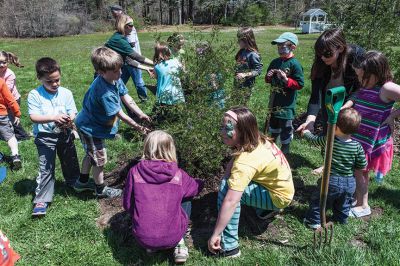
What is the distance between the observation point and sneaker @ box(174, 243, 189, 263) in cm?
296

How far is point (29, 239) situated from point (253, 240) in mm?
2076

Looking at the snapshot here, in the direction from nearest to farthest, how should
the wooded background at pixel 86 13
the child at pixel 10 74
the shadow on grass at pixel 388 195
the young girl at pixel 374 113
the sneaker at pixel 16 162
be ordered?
the young girl at pixel 374 113, the shadow on grass at pixel 388 195, the sneaker at pixel 16 162, the child at pixel 10 74, the wooded background at pixel 86 13

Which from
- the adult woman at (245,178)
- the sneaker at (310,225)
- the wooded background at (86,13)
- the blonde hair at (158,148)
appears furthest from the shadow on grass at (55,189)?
the wooded background at (86,13)

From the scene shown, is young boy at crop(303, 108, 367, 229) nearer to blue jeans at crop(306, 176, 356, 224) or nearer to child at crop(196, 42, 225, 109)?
blue jeans at crop(306, 176, 356, 224)

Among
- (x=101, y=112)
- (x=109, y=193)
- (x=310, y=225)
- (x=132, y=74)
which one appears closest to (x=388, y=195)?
(x=310, y=225)

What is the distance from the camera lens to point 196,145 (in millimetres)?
3607

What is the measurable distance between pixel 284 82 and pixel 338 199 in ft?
5.21

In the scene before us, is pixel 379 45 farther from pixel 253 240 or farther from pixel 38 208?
pixel 38 208

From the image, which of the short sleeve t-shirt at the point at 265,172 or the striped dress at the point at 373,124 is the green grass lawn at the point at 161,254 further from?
the striped dress at the point at 373,124

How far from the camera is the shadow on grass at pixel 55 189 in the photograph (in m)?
4.10

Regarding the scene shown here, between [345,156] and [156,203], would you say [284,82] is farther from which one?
[156,203]

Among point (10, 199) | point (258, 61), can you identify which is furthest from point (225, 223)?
point (258, 61)

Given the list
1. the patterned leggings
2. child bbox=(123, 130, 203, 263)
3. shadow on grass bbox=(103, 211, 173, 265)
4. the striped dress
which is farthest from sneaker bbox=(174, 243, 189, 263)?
the striped dress

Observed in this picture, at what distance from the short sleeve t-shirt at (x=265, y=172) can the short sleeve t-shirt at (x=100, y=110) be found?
4.66 feet
